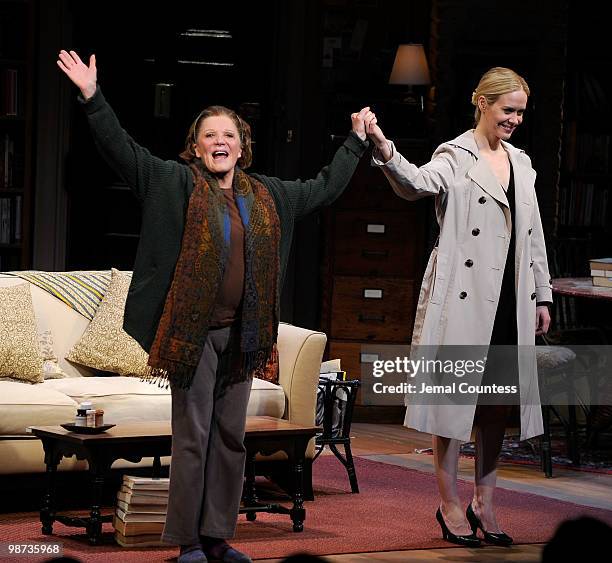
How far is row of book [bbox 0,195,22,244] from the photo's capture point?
8.05m

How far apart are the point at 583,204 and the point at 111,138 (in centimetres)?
506

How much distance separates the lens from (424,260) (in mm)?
7723

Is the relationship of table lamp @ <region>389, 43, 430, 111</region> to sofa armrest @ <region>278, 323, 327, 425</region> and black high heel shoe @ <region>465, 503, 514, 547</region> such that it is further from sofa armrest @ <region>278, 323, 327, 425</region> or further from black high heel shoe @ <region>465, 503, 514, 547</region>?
black high heel shoe @ <region>465, 503, 514, 547</region>

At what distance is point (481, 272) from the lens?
425 centimetres

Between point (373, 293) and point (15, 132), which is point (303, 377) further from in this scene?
point (15, 132)

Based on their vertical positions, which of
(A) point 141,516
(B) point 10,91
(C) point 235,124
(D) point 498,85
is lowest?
(A) point 141,516

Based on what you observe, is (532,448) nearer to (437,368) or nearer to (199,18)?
(437,368)

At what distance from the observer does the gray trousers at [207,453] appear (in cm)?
376

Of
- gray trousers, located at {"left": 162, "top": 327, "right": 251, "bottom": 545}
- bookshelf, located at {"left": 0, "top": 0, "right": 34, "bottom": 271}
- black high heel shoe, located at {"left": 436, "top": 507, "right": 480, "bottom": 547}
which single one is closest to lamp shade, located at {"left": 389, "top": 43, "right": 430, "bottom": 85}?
bookshelf, located at {"left": 0, "top": 0, "right": 34, "bottom": 271}

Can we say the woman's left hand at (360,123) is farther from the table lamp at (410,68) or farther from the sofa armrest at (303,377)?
the table lamp at (410,68)

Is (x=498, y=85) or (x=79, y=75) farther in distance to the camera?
Result: (x=498, y=85)

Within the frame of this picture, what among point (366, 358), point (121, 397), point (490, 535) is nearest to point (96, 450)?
point (121, 397)

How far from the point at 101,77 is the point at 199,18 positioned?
2.50 feet

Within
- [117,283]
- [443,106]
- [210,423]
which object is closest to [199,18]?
[443,106]
